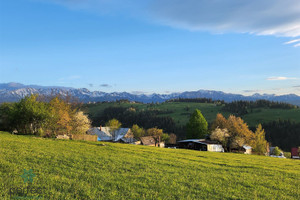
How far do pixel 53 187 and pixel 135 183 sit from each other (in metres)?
4.68

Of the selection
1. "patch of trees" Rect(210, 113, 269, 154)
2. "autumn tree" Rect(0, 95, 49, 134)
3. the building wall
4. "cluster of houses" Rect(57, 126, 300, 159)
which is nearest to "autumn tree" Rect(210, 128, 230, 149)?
"patch of trees" Rect(210, 113, 269, 154)

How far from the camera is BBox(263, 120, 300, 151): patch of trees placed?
172 m

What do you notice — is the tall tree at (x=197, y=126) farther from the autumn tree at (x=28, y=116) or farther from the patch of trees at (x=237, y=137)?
the autumn tree at (x=28, y=116)

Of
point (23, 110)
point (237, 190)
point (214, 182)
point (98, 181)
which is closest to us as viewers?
point (98, 181)

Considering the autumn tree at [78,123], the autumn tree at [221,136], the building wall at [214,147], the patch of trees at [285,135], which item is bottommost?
the patch of trees at [285,135]

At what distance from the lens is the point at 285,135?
185500mm

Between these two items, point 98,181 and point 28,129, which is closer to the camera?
point 98,181

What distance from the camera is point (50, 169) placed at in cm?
1443

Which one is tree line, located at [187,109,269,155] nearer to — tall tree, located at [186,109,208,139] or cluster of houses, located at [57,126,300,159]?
tall tree, located at [186,109,208,139]

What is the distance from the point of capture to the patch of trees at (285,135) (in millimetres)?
171625

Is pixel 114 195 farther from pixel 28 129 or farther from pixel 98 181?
pixel 28 129

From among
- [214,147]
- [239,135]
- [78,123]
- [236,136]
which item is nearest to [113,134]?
[214,147]

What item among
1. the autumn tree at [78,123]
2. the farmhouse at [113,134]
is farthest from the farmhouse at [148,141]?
the autumn tree at [78,123]

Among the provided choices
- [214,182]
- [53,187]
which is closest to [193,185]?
[214,182]
